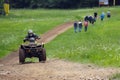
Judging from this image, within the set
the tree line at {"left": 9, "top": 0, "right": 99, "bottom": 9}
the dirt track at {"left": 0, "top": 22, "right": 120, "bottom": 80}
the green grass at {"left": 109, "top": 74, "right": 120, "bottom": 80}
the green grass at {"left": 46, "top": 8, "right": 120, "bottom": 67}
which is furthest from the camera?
the tree line at {"left": 9, "top": 0, "right": 99, "bottom": 9}

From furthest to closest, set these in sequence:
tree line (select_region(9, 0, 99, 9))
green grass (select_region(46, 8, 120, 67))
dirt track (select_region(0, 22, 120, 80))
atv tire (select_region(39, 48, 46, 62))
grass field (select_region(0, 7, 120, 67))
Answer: tree line (select_region(9, 0, 99, 9))
grass field (select_region(0, 7, 120, 67))
green grass (select_region(46, 8, 120, 67))
atv tire (select_region(39, 48, 46, 62))
dirt track (select_region(0, 22, 120, 80))

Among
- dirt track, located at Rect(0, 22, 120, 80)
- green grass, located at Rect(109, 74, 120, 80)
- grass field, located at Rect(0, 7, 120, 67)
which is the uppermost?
green grass, located at Rect(109, 74, 120, 80)

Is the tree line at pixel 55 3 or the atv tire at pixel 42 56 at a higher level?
the atv tire at pixel 42 56

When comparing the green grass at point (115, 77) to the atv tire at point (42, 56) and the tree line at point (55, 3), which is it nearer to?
the atv tire at point (42, 56)

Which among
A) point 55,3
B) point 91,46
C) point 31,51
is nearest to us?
point 31,51

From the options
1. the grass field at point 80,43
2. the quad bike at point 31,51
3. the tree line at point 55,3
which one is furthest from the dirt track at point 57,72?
the tree line at point 55,3

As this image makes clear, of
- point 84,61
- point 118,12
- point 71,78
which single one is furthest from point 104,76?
point 118,12

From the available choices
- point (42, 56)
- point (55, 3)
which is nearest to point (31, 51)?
point (42, 56)


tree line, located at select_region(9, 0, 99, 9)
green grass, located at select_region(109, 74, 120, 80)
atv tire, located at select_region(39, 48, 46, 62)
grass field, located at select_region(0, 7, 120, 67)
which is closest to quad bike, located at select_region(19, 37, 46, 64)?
atv tire, located at select_region(39, 48, 46, 62)

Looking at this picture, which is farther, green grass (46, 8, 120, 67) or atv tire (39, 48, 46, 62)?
green grass (46, 8, 120, 67)

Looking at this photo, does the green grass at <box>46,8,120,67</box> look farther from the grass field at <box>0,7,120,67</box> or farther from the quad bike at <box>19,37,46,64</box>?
the quad bike at <box>19,37,46,64</box>

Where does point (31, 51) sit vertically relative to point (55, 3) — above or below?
above

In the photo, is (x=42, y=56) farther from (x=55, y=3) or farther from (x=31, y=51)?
(x=55, y=3)

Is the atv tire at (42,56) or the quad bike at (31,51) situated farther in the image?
the atv tire at (42,56)
